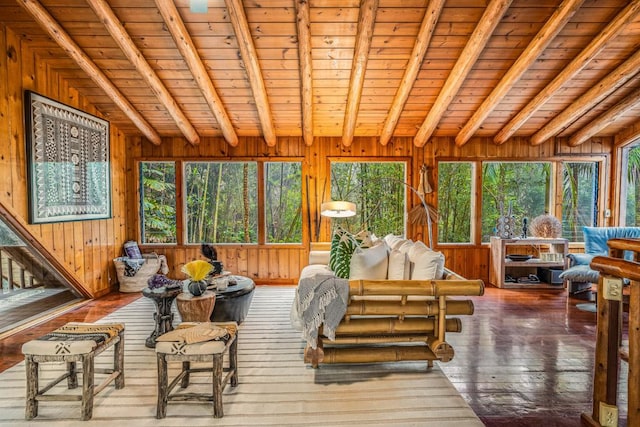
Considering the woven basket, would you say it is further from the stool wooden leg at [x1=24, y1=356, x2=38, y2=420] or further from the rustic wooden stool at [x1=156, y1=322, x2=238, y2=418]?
the rustic wooden stool at [x1=156, y1=322, x2=238, y2=418]

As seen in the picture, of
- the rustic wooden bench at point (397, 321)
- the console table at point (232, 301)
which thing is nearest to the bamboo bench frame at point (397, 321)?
the rustic wooden bench at point (397, 321)

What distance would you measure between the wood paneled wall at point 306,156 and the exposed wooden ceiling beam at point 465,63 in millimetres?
562

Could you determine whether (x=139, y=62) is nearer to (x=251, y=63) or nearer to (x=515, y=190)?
(x=251, y=63)

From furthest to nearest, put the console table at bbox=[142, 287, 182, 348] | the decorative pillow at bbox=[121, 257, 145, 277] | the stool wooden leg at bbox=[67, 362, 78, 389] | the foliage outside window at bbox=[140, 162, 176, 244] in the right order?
the foliage outside window at bbox=[140, 162, 176, 244]
the decorative pillow at bbox=[121, 257, 145, 277]
the console table at bbox=[142, 287, 182, 348]
the stool wooden leg at bbox=[67, 362, 78, 389]

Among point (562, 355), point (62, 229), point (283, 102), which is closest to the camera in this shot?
point (562, 355)

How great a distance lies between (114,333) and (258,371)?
1072mm

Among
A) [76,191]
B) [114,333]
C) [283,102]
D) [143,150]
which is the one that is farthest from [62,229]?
[283,102]

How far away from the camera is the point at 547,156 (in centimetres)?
613

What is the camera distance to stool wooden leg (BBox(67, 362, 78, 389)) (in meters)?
2.61

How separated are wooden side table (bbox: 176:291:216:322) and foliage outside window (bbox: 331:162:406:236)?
3424 millimetres

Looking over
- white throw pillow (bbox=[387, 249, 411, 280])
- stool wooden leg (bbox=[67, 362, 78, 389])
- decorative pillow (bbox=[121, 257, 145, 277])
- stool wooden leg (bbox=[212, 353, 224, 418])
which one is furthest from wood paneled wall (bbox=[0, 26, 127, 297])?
white throw pillow (bbox=[387, 249, 411, 280])

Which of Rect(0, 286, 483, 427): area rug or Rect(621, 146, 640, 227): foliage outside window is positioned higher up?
Rect(621, 146, 640, 227): foliage outside window

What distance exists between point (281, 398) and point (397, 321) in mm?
999

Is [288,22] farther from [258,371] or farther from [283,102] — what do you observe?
[258,371]
